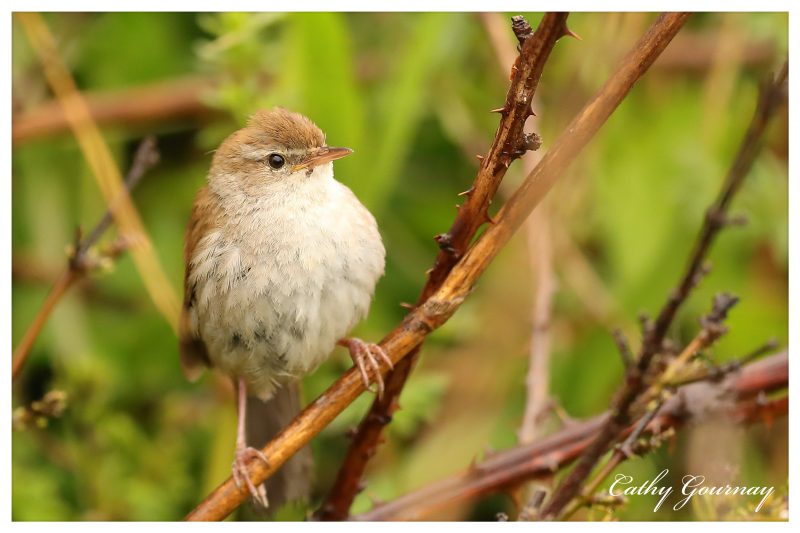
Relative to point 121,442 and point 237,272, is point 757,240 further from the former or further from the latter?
point 121,442

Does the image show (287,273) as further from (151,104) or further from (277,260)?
(151,104)

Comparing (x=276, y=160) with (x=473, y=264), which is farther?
(x=276, y=160)

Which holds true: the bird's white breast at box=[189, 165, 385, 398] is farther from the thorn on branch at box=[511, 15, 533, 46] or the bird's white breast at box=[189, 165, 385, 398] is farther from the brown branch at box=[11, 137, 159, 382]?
the thorn on branch at box=[511, 15, 533, 46]

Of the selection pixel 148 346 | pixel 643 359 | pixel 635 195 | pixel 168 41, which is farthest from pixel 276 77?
pixel 643 359

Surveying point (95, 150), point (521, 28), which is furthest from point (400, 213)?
point (521, 28)

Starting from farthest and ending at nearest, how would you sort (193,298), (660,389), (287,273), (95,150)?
(95,150) → (193,298) → (287,273) → (660,389)

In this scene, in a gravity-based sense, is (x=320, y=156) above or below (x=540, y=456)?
above
